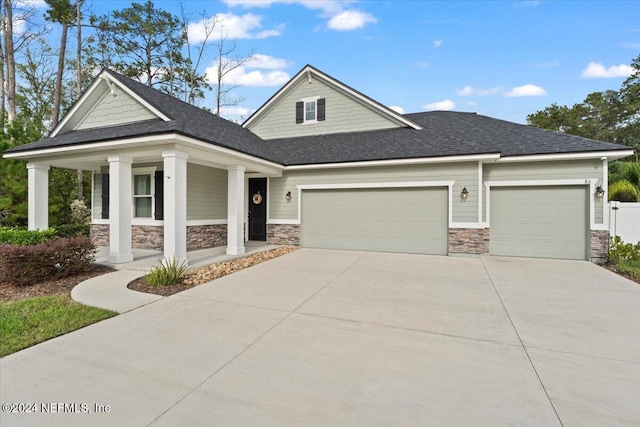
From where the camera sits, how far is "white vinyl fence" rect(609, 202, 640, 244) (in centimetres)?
830

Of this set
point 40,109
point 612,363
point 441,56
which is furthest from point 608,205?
point 40,109

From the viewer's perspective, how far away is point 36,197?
9.02 metres

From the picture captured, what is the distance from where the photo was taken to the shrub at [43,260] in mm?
5422

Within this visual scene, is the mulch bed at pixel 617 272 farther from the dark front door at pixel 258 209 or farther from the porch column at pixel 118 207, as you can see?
the porch column at pixel 118 207

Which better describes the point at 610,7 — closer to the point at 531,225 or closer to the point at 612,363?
the point at 531,225

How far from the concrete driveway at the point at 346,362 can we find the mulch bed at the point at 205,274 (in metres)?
0.55

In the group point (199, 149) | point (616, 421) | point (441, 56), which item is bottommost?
point (616, 421)

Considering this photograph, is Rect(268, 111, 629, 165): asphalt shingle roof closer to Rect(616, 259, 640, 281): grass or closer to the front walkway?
Rect(616, 259, 640, 281): grass

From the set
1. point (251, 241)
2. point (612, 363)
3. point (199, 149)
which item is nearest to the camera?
point (612, 363)

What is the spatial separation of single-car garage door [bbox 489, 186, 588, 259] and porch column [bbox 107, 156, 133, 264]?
10.5 m

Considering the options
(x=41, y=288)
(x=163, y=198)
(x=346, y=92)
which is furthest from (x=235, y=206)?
(x=346, y=92)

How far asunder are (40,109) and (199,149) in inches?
850

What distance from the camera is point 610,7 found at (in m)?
8.29

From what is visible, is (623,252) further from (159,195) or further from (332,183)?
(159,195)
